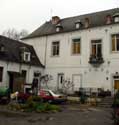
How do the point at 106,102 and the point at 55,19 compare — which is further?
the point at 55,19

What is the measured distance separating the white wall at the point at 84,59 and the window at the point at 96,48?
40cm

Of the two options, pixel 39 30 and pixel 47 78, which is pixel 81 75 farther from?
pixel 39 30

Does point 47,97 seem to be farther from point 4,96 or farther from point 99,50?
point 99,50

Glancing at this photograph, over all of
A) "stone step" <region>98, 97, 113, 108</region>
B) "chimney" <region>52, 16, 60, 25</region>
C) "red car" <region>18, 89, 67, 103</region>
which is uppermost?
"chimney" <region>52, 16, 60, 25</region>

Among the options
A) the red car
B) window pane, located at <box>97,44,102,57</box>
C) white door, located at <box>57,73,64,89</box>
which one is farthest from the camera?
white door, located at <box>57,73,64,89</box>

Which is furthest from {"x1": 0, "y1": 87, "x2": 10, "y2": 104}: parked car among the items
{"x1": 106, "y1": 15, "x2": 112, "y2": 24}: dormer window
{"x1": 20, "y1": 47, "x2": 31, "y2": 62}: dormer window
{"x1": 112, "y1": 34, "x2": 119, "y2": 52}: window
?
{"x1": 106, "y1": 15, "x2": 112, "y2": 24}: dormer window

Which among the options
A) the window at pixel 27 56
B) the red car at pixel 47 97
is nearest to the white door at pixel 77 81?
the red car at pixel 47 97

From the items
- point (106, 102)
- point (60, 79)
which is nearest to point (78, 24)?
point (60, 79)

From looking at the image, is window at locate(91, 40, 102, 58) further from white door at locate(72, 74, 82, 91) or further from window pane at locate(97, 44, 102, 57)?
white door at locate(72, 74, 82, 91)

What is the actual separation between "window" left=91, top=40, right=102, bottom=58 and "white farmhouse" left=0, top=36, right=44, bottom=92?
7172 mm

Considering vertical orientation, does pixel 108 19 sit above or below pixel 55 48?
above

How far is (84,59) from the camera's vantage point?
91.4 ft

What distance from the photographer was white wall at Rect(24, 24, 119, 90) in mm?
26094

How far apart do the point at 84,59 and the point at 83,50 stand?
1057 mm
